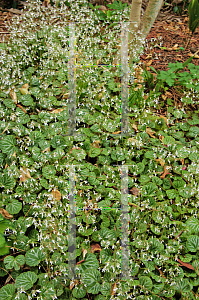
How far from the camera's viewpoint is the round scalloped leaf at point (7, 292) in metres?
2.06

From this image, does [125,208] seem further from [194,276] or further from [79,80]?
[79,80]

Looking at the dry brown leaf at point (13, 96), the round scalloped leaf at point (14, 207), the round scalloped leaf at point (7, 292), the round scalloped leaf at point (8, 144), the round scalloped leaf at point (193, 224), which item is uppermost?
the dry brown leaf at point (13, 96)

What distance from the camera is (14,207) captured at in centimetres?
255

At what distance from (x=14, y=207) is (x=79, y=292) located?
1088 mm

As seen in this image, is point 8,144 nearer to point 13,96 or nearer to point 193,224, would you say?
point 13,96

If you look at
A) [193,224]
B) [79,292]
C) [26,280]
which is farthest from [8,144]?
[193,224]

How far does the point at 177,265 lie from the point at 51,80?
3.15 meters

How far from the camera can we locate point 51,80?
3.83 m

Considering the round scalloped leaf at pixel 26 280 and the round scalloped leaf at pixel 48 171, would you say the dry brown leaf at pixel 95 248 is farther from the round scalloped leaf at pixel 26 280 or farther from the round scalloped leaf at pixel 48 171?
the round scalloped leaf at pixel 48 171

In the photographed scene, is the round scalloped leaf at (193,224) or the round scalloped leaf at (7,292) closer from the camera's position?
the round scalloped leaf at (7,292)

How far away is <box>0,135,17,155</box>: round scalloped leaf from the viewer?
9.71 ft

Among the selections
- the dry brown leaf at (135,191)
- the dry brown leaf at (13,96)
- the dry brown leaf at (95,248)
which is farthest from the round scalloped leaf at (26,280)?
the dry brown leaf at (13,96)

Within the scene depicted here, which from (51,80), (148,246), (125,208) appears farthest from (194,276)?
(51,80)

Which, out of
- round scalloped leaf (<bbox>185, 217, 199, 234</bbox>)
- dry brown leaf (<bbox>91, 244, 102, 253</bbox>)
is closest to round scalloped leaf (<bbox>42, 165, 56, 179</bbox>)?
dry brown leaf (<bbox>91, 244, 102, 253</bbox>)
